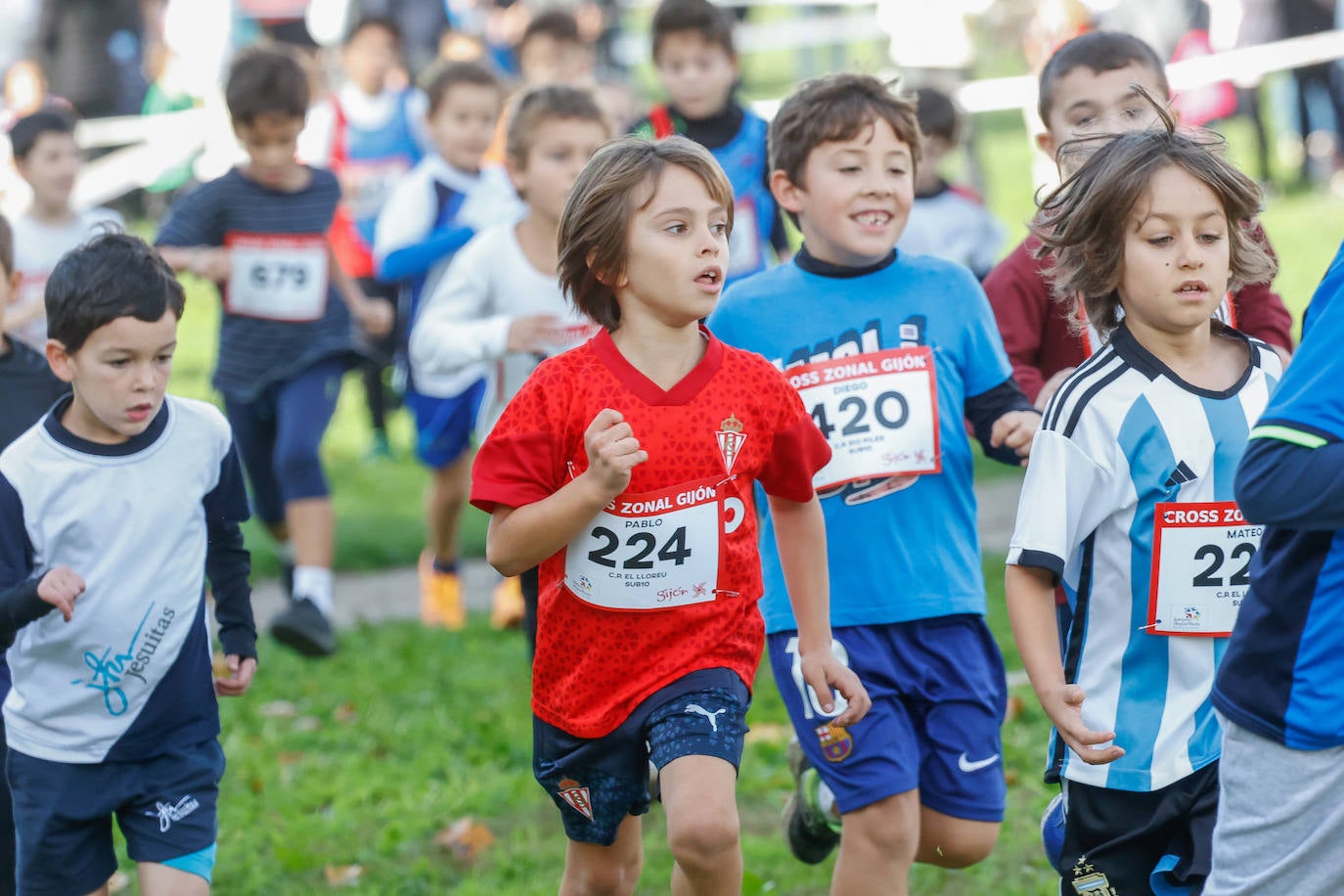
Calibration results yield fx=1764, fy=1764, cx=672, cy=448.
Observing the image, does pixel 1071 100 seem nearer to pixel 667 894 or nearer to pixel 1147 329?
pixel 1147 329

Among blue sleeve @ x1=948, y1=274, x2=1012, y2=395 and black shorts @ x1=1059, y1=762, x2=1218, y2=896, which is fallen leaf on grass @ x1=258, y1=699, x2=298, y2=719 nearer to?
blue sleeve @ x1=948, y1=274, x2=1012, y2=395

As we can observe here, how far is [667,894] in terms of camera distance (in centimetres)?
461

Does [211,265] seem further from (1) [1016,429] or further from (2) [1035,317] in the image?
(1) [1016,429]

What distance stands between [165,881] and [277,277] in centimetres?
368

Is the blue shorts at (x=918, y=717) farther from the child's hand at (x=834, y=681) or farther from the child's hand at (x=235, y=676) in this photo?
the child's hand at (x=235, y=676)

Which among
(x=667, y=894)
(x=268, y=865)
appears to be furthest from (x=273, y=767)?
(x=667, y=894)

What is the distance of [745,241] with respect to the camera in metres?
6.47

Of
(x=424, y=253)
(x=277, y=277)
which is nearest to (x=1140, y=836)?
(x=424, y=253)

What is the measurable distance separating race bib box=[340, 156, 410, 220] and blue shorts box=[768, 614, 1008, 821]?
7.17 metres

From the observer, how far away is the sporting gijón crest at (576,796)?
360 cm

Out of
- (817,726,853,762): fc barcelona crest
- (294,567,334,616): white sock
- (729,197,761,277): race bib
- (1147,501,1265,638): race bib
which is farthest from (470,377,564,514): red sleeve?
(294,567,334,616): white sock

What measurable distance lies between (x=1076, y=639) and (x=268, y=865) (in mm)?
2707

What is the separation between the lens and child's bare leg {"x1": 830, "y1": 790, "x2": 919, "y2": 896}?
3854 millimetres

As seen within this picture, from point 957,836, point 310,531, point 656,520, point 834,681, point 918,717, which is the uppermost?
point 656,520
